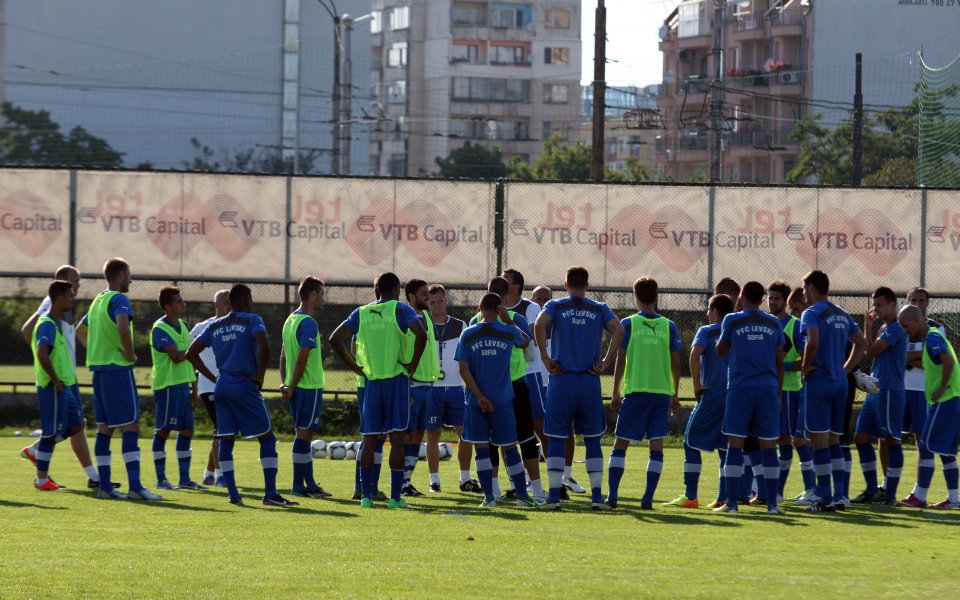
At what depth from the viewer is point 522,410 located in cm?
1405

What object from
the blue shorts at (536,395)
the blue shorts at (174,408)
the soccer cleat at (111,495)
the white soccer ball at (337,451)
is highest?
the blue shorts at (536,395)

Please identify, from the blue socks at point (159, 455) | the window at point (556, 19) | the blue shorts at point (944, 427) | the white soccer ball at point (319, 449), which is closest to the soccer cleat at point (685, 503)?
the blue shorts at point (944, 427)

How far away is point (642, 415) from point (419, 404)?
2358mm

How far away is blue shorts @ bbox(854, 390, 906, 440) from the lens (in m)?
14.1

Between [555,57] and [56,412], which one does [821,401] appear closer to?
[56,412]

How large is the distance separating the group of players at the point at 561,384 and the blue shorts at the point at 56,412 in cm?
2

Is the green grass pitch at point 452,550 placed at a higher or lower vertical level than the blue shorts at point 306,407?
lower

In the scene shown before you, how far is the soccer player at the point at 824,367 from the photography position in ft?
42.8

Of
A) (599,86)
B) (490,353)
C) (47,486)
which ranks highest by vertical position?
(599,86)

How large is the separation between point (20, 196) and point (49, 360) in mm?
10486

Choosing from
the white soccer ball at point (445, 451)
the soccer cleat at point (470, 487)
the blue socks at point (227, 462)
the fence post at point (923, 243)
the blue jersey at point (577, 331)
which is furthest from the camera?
the fence post at point (923, 243)

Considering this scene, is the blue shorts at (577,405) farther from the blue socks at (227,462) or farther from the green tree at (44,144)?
the green tree at (44,144)

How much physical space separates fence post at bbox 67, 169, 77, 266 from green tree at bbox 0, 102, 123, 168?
48.6m

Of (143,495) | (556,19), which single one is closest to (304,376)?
(143,495)
